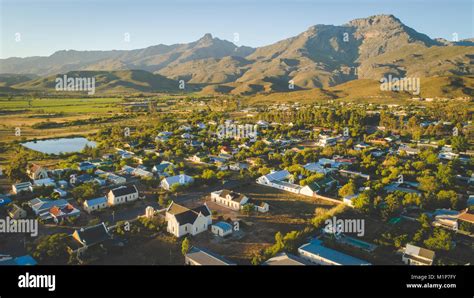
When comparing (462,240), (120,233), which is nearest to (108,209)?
(120,233)

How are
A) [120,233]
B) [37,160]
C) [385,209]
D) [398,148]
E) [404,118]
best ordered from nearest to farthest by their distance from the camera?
1. [120,233]
2. [385,209]
3. [37,160]
4. [398,148]
5. [404,118]

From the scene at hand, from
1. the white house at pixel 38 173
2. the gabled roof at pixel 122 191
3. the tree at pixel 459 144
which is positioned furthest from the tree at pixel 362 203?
the white house at pixel 38 173

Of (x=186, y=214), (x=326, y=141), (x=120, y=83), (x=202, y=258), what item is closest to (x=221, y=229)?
(x=186, y=214)

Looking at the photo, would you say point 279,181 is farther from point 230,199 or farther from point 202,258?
point 202,258

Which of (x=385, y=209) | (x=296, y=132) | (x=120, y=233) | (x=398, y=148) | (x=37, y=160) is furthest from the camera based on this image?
(x=296, y=132)

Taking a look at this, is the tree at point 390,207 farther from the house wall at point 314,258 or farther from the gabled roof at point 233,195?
the gabled roof at point 233,195

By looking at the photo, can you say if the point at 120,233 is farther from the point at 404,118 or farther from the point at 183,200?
the point at 404,118

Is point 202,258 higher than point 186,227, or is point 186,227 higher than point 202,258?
point 186,227

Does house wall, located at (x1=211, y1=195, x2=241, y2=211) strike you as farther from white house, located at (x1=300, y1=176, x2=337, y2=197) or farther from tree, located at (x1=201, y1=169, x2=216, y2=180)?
white house, located at (x1=300, y1=176, x2=337, y2=197)
